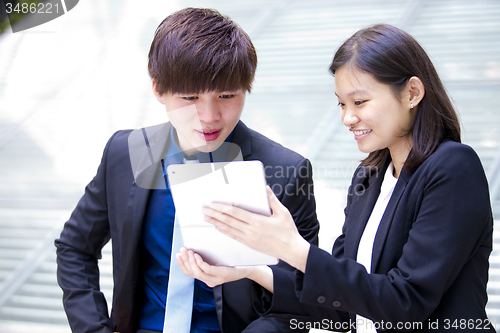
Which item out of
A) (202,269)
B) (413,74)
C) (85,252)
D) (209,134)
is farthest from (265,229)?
(85,252)

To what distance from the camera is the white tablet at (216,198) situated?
1078 mm

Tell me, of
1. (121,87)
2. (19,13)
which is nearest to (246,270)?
(121,87)

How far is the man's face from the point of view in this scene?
1463 mm

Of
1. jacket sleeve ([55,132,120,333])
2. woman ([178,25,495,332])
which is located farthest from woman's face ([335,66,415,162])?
jacket sleeve ([55,132,120,333])

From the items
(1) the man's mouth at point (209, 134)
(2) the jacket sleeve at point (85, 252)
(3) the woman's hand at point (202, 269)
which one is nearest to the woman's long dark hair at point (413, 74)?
(1) the man's mouth at point (209, 134)

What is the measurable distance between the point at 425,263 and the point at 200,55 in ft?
2.81

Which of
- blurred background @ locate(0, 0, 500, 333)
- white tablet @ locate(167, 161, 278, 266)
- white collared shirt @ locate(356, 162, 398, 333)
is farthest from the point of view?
blurred background @ locate(0, 0, 500, 333)

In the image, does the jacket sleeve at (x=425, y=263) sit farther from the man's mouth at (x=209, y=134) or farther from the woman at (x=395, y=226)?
the man's mouth at (x=209, y=134)

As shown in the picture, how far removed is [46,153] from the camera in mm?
4145

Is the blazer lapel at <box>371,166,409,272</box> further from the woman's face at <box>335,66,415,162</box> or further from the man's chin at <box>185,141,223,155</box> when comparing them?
the man's chin at <box>185,141,223,155</box>

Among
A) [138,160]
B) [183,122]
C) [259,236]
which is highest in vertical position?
[183,122]

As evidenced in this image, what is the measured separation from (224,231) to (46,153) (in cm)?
345

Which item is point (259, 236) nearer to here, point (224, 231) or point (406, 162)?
point (224, 231)

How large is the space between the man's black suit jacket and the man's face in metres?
0.13
